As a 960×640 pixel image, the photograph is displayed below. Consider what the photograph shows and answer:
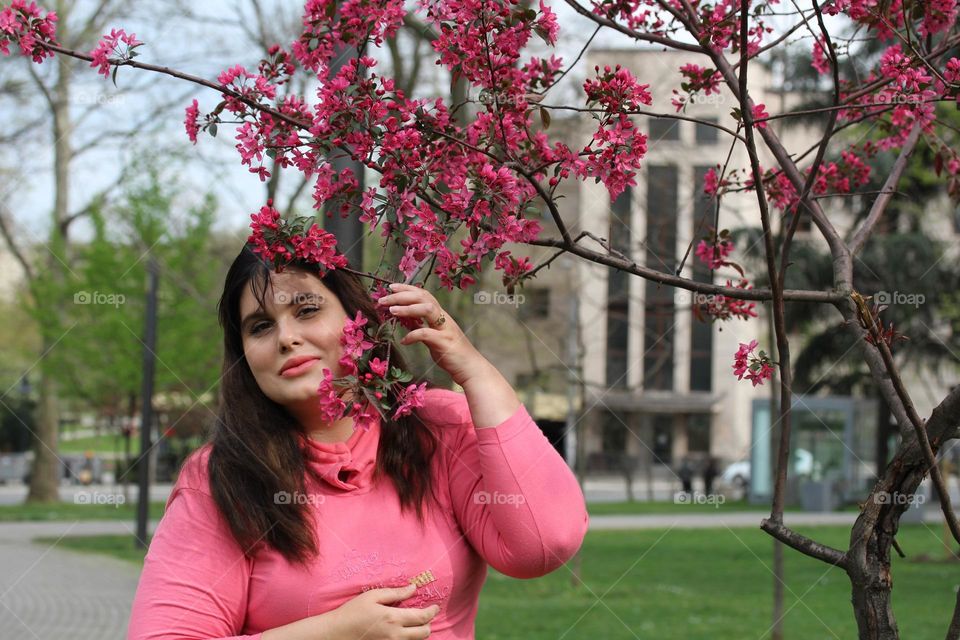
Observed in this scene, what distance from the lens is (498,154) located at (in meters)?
2.58

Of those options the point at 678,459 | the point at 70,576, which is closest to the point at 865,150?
the point at 70,576

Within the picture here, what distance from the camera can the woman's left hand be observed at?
6.84ft

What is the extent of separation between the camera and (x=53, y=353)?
2217 cm

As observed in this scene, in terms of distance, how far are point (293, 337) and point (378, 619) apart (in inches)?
21.6

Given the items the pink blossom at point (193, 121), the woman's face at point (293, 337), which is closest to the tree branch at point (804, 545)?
the woman's face at point (293, 337)

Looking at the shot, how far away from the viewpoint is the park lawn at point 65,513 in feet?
69.2

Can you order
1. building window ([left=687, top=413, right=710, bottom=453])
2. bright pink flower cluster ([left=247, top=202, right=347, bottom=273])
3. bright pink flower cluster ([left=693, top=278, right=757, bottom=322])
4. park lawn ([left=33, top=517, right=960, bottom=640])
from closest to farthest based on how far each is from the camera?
bright pink flower cluster ([left=247, top=202, right=347, bottom=273])
bright pink flower cluster ([left=693, top=278, right=757, bottom=322])
park lawn ([left=33, top=517, right=960, bottom=640])
building window ([left=687, top=413, right=710, bottom=453])

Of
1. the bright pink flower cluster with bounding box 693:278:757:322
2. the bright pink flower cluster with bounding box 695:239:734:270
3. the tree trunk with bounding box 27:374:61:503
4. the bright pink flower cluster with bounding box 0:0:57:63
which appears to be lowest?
the tree trunk with bounding box 27:374:61:503

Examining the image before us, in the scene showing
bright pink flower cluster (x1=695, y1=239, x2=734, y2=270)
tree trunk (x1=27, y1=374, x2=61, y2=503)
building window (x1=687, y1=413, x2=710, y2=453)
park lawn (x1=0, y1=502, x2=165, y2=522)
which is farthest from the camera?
building window (x1=687, y1=413, x2=710, y2=453)

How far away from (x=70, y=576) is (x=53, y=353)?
407 inches

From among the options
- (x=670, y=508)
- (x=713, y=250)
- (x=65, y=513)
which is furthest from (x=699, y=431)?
(x=713, y=250)

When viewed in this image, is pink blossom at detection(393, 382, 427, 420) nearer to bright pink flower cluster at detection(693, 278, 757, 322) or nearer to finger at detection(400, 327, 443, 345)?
finger at detection(400, 327, 443, 345)

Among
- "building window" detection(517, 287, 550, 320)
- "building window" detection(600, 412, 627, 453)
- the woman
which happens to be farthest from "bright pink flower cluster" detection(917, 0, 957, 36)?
"building window" detection(600, 412, 627, 453)

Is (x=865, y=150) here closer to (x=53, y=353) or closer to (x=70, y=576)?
(x=70, y=576)
